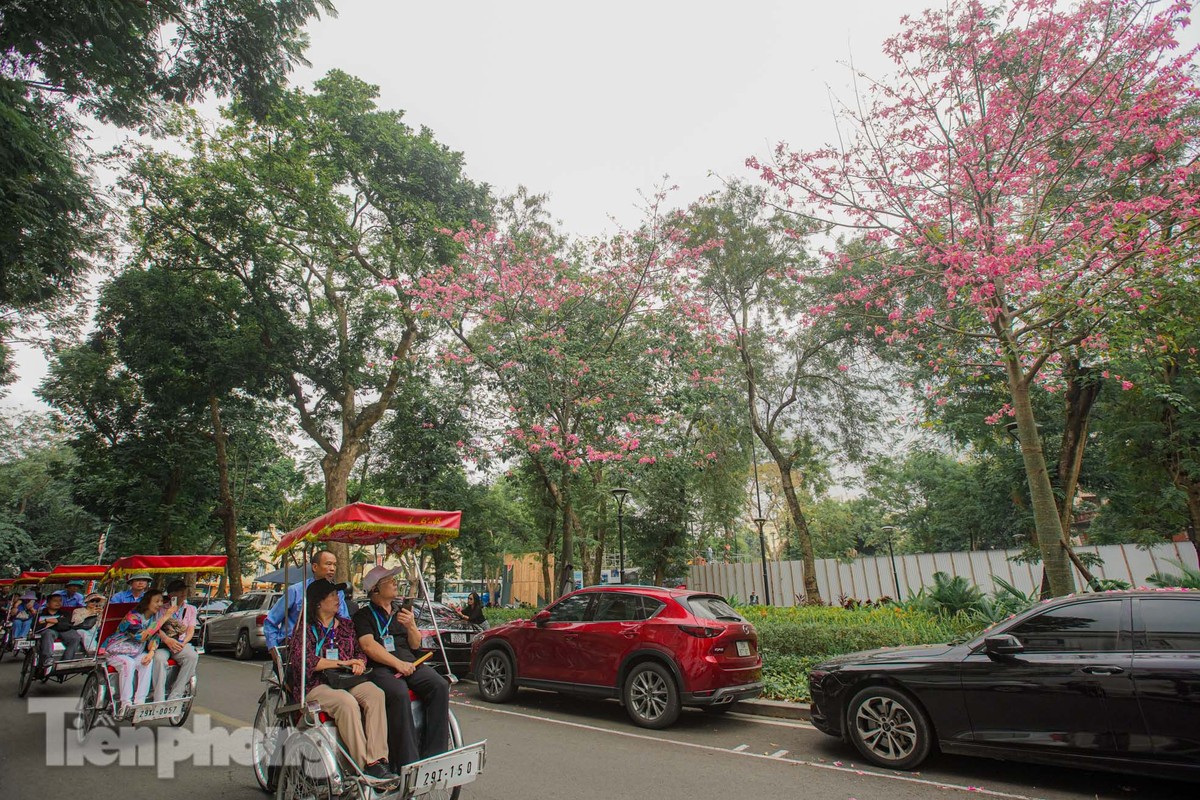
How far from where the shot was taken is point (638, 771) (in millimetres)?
5562

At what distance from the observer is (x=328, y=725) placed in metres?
4.04

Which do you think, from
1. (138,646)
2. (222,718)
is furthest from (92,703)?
(222,718)

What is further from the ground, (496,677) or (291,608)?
(291,608)

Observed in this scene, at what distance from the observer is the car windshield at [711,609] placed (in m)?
7.66

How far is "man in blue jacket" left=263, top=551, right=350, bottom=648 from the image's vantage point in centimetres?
501

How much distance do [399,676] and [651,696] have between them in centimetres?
398

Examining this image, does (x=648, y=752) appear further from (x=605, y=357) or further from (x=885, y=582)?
(x=885, y=582)

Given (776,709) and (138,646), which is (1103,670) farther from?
(138,646)

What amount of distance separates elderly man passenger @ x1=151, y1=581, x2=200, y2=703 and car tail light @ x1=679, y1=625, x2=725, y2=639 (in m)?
5.70

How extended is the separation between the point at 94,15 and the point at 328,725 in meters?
7.99

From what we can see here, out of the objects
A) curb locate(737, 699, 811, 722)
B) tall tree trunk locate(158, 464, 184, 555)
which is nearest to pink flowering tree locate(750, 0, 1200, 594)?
curb locate(737, 699, 811, 722)

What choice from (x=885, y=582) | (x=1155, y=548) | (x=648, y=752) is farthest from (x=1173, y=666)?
(x=885, y=582)

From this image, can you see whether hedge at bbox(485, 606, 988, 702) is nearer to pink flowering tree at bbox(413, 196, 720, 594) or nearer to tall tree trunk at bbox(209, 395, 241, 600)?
pink flowering tree at bbox(413, 196, 720, 594)

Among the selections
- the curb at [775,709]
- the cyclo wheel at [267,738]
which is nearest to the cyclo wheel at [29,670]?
the cyclo wheel at [267,738]
